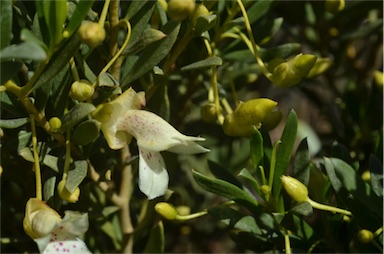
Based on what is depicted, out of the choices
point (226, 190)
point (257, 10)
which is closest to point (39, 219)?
point (226, 190)

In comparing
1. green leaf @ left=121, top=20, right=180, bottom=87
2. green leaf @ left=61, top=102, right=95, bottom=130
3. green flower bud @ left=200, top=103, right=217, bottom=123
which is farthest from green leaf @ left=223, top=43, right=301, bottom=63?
green leaf @ left=61, top=102, right=95, bottom=130

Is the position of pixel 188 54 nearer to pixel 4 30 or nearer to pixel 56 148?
pixel 56 148

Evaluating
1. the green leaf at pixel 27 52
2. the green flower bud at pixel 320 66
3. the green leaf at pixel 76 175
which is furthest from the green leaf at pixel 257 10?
the green leaf at pixel 27 52

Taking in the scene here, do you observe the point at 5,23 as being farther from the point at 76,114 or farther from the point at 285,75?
the point at 285,75

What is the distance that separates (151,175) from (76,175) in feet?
0.32

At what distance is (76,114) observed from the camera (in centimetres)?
77

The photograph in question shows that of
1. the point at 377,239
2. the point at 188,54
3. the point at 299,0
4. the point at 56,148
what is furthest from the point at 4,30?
the point at 299,0

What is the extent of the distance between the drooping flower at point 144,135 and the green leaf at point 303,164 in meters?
0.20

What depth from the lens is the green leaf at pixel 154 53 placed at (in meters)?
0.83

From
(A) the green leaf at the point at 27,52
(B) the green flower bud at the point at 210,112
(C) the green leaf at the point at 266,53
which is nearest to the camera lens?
(A) the green leaf at the point at 27,52

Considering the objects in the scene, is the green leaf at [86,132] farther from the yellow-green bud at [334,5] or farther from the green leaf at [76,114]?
the yellow-green bud at [334,5]

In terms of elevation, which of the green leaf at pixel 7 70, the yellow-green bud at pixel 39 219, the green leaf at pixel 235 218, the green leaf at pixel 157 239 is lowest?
the green leaf at pixel 157 239

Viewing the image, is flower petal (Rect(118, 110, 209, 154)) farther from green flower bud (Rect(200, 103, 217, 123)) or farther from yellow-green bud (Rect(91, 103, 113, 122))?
green flower bud (Rect(200, 103, 217, 123))

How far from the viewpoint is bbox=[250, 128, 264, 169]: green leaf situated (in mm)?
856
